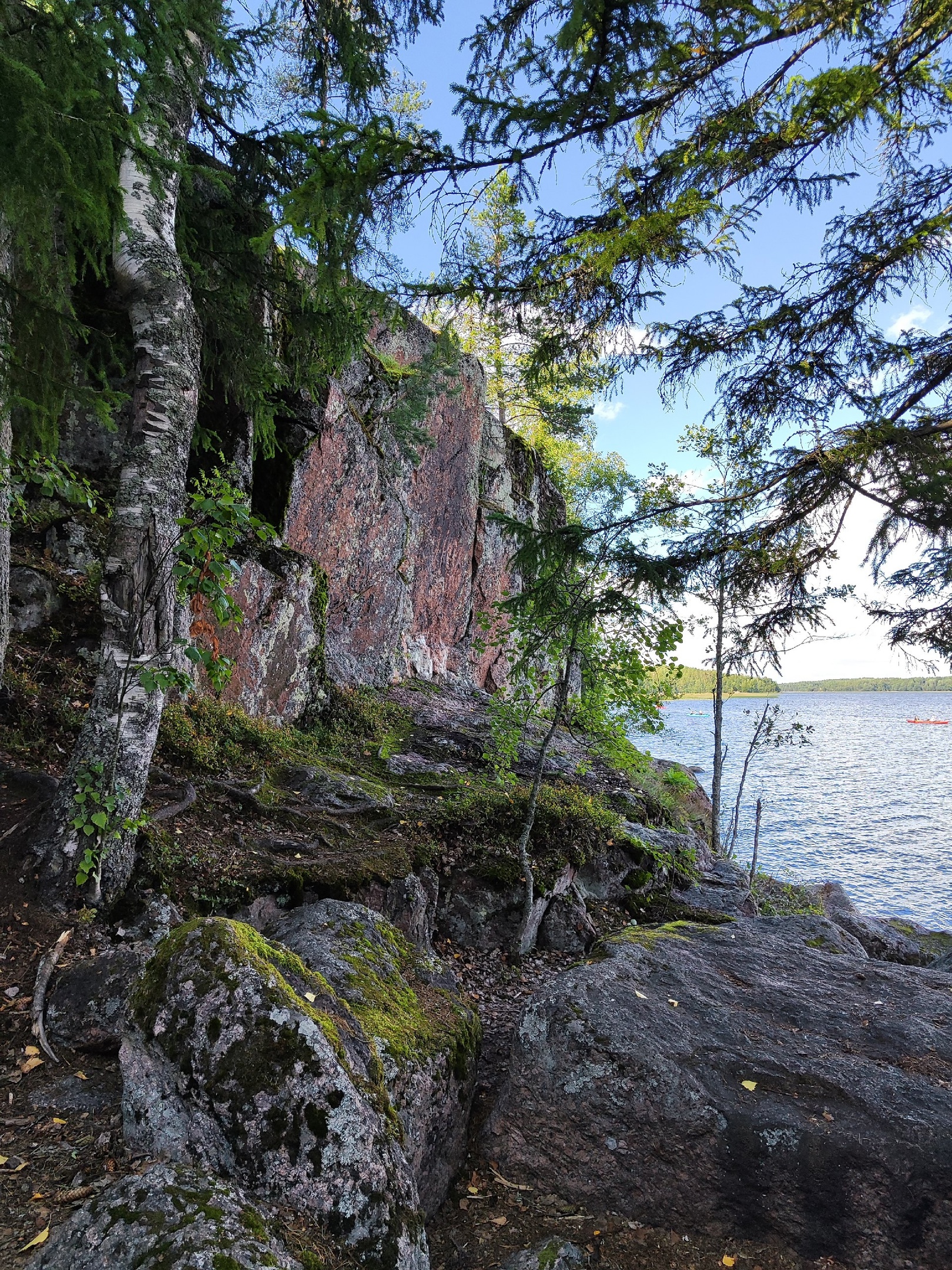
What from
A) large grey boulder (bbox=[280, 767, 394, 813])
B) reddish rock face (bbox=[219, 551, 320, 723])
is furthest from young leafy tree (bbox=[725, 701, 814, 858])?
large grey boulder (bbox=[280, 767, 394, 813])

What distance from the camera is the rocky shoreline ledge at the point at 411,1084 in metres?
2.40

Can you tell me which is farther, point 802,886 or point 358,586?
point 802,886

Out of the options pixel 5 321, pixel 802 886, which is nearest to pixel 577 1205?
pixel 5 321

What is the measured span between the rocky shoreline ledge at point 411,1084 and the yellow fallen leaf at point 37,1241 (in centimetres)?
1

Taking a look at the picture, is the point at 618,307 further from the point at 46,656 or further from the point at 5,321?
the point at 46,656

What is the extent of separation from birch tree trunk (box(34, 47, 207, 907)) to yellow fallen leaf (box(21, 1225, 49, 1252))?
200 centimetres

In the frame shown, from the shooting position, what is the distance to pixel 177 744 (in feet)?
20.5

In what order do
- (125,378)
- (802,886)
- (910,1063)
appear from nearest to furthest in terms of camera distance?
(910,1063), (125,378), (802,886)

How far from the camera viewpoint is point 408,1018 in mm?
3742

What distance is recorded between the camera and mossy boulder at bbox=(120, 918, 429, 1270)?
240cm

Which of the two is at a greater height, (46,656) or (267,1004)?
(46,656)

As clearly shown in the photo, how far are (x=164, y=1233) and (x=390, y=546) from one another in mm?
11617

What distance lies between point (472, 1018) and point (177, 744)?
3828 mm

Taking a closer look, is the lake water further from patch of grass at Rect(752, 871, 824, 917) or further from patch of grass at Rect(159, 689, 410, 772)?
patch of grass at Rect(159, 689, 410, 772)
